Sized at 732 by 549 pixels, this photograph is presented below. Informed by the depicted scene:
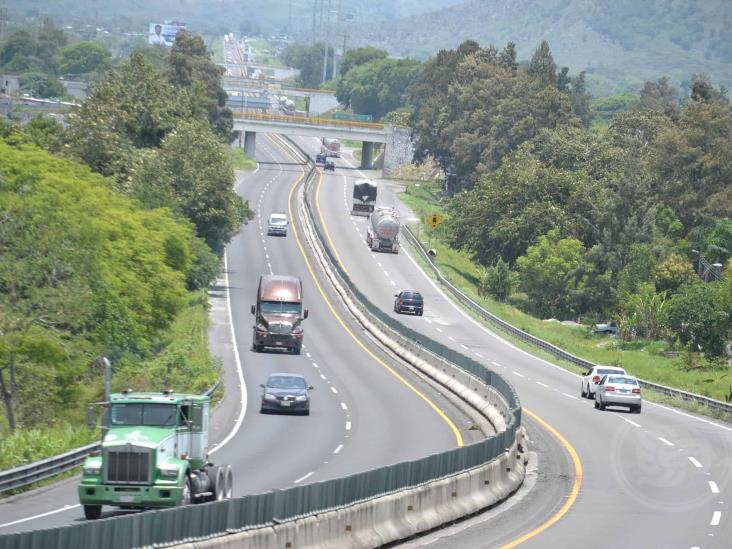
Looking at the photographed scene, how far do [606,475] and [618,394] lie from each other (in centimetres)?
1706

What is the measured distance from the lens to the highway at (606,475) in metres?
28.0

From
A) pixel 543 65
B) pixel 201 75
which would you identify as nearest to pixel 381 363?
pixel 201 75

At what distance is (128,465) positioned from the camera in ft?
81.5

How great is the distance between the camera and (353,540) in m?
23.7

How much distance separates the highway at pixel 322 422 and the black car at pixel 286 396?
38 centimetres

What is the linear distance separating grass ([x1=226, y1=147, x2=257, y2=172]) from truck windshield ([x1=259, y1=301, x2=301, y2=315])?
98235mm

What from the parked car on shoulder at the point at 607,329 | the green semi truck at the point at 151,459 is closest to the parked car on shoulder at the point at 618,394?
the green semi truck at the point at 151,459

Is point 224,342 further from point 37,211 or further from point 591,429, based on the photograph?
point 591,429

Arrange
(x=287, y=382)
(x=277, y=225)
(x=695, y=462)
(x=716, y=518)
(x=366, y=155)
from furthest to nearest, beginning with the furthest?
1. (x=366, y=155)
2. (x=277, y=225)
3. (x=287, y=382)
4. (x=695, y=462)
5. (x=716, y=518)

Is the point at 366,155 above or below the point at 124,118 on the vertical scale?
below

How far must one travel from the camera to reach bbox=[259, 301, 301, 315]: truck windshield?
69875mm

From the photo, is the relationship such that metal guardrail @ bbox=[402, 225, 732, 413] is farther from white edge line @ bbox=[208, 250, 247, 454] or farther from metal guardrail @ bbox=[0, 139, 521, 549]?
metal guardrail @ bbox=[0, 139, 521, 549]

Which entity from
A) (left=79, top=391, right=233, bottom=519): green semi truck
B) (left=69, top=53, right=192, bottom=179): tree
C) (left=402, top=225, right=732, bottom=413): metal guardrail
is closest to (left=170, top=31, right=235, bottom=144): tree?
(left=69, top=53, right=192, bottom=179): tree

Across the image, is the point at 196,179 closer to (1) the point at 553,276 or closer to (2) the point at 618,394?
(1) the point at 553,276
